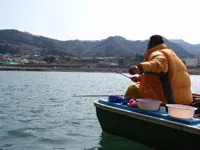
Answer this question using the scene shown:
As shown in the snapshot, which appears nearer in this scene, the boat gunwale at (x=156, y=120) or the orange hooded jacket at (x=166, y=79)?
the boat gunwale at (x=156, y=120)

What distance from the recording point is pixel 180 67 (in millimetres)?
6504

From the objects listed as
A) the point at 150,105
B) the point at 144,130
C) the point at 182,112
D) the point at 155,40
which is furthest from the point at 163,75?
the point at 144,130

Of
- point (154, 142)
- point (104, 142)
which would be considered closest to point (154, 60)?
point (154, 142)

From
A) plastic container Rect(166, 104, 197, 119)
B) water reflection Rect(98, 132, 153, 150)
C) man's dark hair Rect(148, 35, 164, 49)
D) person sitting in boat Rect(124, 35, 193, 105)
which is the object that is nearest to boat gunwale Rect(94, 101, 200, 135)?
plastic container Rect(166, 104, 197, 119)

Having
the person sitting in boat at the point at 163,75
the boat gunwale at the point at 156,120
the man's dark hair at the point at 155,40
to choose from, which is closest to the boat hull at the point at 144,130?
the boat gunwale at the point at 156,120

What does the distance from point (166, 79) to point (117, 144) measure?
6.82 ft

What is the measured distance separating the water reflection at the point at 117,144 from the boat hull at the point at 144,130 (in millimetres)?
132

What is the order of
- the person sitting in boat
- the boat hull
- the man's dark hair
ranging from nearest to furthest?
the boat hull → the person sitting in boat → the man's dark hair

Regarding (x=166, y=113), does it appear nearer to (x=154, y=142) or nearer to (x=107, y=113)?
(x=154, y=142)

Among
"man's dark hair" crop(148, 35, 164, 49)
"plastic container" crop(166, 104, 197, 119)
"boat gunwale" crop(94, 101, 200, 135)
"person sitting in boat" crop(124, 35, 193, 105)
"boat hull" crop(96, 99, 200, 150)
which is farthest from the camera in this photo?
"man's dark hair" crop(148, 35, 164, 49)

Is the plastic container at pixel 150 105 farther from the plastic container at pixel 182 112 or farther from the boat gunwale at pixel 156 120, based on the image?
the plastic container at pixel 182 112

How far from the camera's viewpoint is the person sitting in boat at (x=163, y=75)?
19.6 ft

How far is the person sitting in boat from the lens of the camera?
597cm

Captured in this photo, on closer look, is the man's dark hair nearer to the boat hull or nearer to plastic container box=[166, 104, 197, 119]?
the boat hull
